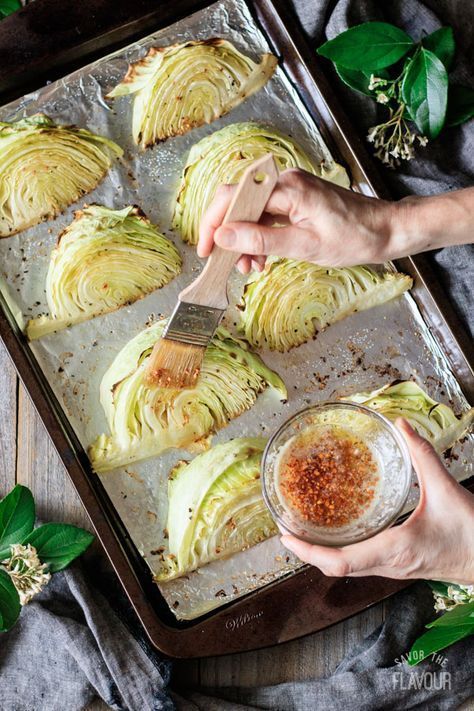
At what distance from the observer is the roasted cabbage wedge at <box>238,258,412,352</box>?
255 centimetres

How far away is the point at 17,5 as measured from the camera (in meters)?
2.66

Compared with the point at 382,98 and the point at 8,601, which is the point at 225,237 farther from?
the point at 8,601

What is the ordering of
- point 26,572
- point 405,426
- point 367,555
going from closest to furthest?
point 367,555 < point 405,426 < point 26,572

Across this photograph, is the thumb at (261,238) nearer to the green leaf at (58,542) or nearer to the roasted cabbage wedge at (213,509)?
the roasted cabbage wedge at (213,509)

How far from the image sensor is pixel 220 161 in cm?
256

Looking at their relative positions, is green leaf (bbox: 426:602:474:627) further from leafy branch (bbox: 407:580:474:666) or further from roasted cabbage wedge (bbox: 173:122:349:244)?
roasted cabbage wedge (bbox: 173:122:349:244)

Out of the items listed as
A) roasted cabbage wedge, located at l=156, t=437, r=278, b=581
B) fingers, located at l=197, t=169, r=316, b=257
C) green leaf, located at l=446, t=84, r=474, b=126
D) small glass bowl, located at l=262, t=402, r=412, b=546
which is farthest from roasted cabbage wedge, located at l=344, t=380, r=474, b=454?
green leaf, located at l=446, t=84, r=474, b=126

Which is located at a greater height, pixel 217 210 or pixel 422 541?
pixel 217 210

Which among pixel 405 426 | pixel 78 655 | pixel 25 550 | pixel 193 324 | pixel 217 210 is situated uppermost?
pixel 217 210

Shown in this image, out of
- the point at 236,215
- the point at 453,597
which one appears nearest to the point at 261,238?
the point at 236,215

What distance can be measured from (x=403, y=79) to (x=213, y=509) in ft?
4.49

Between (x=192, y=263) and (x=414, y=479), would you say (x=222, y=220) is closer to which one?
(x=192, y=263)

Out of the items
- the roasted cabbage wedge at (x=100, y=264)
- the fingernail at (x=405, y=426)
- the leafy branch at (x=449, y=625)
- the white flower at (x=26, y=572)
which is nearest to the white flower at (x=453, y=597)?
the leafy branch at (x=449, y=625)

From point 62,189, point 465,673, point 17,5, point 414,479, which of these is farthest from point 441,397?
point 17,5
